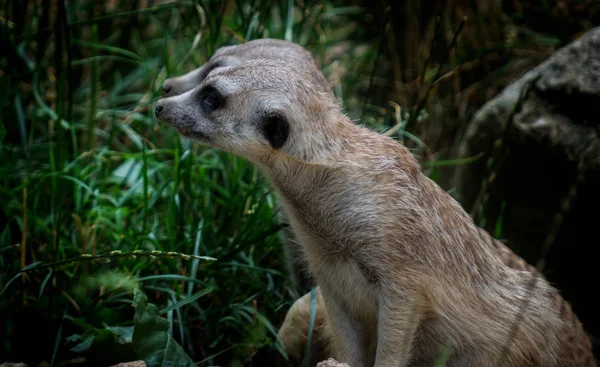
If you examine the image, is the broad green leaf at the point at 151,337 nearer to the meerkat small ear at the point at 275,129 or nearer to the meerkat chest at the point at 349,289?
the meerkat chest at the point at 349,289

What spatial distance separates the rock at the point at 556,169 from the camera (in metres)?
3.26

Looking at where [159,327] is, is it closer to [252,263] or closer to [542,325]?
[252,263]

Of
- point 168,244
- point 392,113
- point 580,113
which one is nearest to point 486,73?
point 392,113

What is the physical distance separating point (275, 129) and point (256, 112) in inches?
3.4

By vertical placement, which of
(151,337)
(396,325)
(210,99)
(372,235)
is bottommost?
(151,337)

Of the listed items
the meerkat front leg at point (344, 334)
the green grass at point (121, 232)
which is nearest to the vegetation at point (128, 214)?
the green grass at point (121, 232)

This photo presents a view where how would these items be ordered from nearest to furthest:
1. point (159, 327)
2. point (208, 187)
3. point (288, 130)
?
point (288, 130) → point (159, 327) → point (208, 187)

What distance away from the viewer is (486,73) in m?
4.96

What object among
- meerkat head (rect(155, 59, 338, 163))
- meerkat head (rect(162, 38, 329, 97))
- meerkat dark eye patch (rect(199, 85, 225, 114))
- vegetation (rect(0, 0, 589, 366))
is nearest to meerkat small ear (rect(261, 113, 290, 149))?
meerkat head (rect(155, 59, 338, 163))

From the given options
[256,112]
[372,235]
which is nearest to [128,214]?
[256,112]

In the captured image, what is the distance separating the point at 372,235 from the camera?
246 cm

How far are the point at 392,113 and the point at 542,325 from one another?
67.0 inches

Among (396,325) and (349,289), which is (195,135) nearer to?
(349,289)

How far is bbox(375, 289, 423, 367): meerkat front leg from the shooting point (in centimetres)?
246
